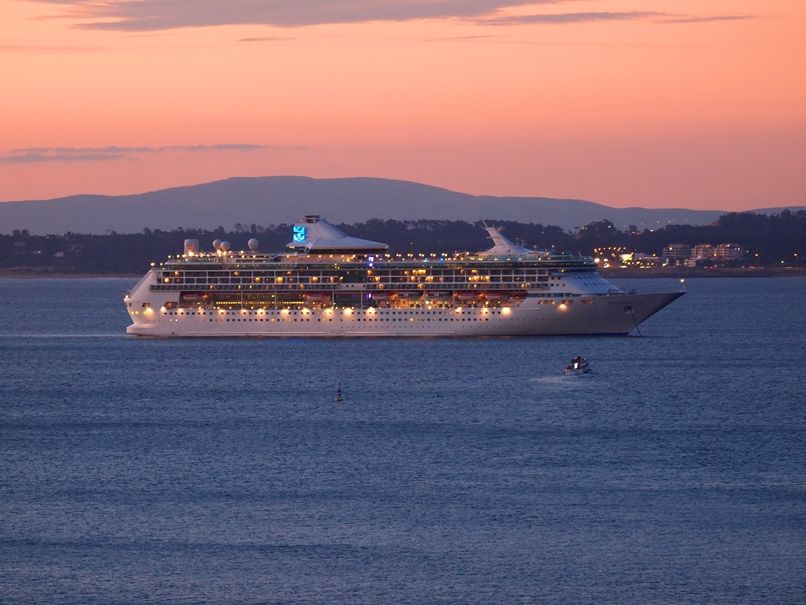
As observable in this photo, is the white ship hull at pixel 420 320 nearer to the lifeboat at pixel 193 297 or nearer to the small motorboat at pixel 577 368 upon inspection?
the lifeboat at pixel 193 297

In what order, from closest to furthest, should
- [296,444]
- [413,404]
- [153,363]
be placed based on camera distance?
[296,444] < [413,404] < [153,363]

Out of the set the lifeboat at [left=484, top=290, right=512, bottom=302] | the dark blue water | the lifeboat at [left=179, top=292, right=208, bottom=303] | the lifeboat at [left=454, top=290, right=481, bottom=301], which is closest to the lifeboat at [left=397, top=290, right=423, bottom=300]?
the lifeboat at [left=454, top=290, right=481, bottom=301]

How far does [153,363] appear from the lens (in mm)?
80875

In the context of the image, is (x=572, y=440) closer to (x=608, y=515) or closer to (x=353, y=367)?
(x=608, y=515)

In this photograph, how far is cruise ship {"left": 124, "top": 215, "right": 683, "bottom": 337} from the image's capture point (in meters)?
88.5

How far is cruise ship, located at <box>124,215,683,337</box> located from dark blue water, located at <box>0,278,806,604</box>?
9557mm

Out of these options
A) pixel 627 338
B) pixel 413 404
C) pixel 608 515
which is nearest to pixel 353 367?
pixel 413 404

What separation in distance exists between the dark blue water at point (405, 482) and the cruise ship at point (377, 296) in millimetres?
9557

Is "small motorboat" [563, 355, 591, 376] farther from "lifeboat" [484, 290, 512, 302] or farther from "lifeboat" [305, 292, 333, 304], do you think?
"lifeboat" [305, 292, 333, 304]

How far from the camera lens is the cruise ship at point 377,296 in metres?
88.5

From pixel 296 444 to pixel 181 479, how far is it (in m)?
7.15

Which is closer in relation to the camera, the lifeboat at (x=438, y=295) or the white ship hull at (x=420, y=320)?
the white ship hull at (x=420, y=320)

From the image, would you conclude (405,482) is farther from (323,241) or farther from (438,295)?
(323,241)

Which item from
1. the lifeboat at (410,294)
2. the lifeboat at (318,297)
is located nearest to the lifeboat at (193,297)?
the lifeboat at (318,297)
